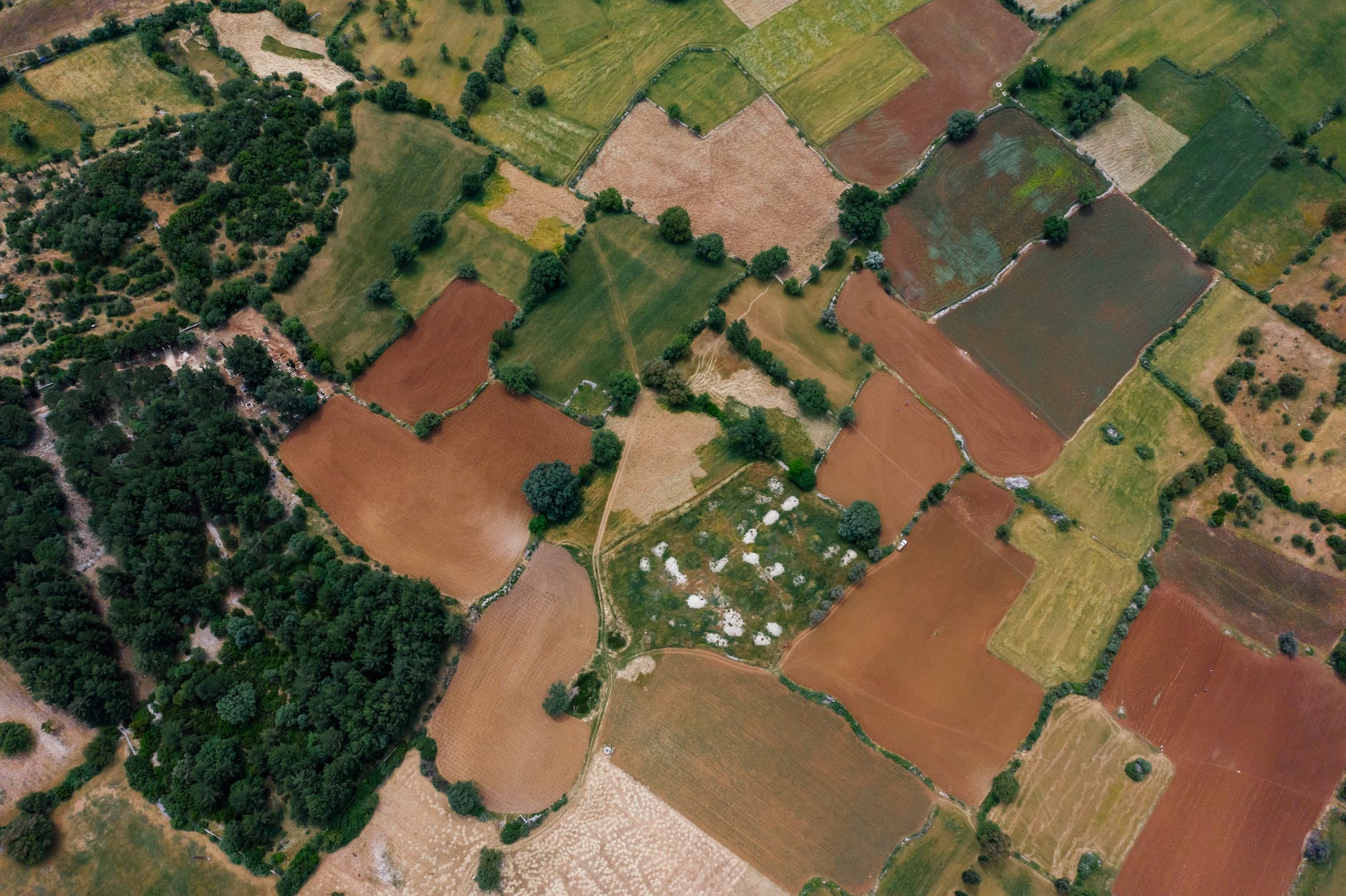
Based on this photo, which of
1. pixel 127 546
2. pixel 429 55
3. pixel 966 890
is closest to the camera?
pixel 966 890

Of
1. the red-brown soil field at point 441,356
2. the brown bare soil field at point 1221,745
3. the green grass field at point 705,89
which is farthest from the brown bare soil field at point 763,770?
the green grass field at point 705,89

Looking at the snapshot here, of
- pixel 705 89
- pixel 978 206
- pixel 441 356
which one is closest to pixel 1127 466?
pixel 978 206

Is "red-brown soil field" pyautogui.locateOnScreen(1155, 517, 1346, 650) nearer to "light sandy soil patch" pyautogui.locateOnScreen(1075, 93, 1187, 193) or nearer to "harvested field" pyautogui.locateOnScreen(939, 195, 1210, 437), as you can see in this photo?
"harvested field" pyautogui.locateOnScreen(939, 195, 1210, 437)

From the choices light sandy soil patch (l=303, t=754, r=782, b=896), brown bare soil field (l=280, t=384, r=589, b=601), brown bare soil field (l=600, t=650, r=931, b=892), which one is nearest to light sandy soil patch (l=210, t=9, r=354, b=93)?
brown bare soil field (l=280, t=384, r=589, b=601)

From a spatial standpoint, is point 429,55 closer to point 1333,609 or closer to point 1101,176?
point 1101,176

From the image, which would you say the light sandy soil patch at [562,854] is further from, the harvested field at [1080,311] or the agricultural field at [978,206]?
the agricultural field at [978,206]

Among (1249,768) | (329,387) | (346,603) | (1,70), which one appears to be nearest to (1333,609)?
(1249,768)
